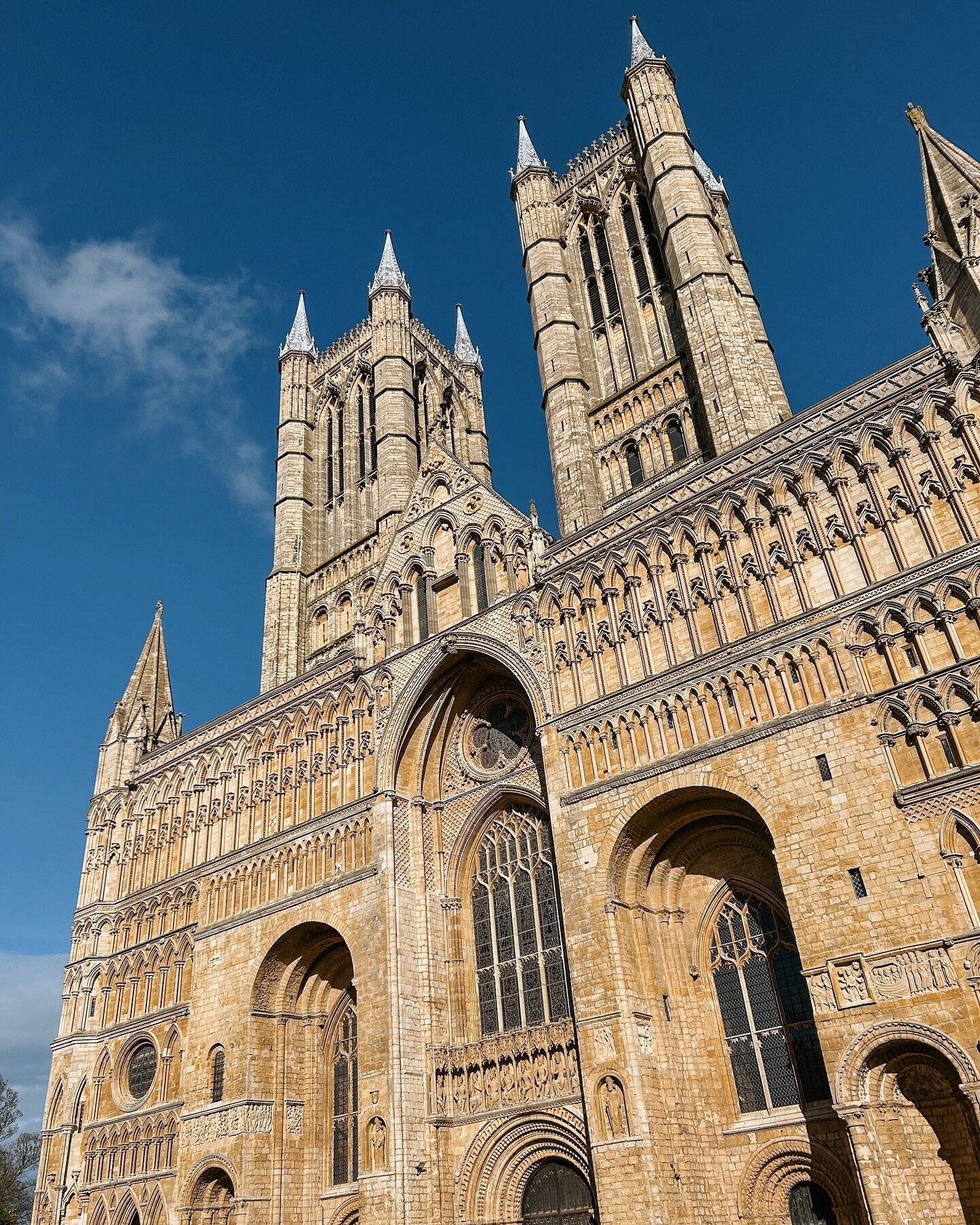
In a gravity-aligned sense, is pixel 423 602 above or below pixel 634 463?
below

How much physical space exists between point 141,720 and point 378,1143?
55.2 ft

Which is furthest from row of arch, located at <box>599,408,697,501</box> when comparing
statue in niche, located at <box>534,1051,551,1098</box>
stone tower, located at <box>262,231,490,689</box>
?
statue in niche, located at <box>534,1051,551,1098</box>

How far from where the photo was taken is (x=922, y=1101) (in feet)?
44.4

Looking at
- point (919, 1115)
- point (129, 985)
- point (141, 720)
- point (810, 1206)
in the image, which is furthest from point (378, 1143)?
point (141, 720)

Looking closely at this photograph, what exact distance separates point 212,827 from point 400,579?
325 inches

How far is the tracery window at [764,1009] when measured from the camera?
15.7 m

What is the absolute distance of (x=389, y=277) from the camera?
4659cm

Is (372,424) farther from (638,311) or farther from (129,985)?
(129,985)

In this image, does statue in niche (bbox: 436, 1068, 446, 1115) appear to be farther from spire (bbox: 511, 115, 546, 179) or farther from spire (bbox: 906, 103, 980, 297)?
spire (bbox: 511, 115, 546, 179)

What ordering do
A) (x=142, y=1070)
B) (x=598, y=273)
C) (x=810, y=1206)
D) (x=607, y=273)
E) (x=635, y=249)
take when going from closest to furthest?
(x=810, y=1206), (x=142, y=1070), (x=635, y=249), (x=607, y=273), (x=598, y=273)

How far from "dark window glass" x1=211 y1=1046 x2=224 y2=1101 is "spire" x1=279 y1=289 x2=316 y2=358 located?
111 feet

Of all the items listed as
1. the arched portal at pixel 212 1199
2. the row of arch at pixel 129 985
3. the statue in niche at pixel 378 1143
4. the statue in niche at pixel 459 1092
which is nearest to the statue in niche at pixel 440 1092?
the statue in niche at pixel 459 1092

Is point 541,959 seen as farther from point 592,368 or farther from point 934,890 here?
point 592,368

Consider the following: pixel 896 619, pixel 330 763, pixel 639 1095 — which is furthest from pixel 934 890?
pixel 330 763
